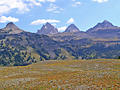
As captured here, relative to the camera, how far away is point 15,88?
103ft

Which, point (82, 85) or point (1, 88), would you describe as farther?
point (1, 88)

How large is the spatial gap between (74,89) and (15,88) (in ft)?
39.7

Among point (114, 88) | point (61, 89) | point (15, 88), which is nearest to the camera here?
point (114, 88)

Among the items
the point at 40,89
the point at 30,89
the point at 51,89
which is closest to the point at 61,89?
the point at 51,89

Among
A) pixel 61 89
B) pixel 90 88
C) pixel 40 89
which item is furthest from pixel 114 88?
pixel 40 89

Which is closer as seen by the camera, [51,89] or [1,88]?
[51,89]

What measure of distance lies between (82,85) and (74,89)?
2.70 m

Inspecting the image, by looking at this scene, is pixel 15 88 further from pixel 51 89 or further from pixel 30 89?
pixel 51 89

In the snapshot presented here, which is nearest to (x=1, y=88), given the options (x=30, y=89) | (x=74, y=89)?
(x=30, y=89)

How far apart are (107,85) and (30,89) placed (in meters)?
14.6

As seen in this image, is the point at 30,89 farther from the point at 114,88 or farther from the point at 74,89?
the point at 114,88

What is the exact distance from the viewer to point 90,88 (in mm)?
27531

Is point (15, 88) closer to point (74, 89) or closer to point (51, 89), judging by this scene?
point (51, 89)

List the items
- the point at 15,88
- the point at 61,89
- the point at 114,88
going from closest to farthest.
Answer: the point at 114,88 → the point at 61,89 → the point at 15,88
